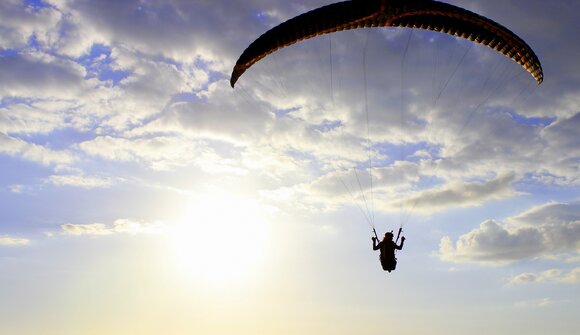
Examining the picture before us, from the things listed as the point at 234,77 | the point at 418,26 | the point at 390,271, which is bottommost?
the point at 390,271

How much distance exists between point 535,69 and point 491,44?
92.3 inches

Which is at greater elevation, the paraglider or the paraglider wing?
the paraglider wing

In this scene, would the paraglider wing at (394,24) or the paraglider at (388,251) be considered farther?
the paraglider at (388,251)

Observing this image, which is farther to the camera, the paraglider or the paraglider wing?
the paraglider

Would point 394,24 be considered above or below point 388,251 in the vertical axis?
above

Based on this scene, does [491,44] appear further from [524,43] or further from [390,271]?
[390,271]

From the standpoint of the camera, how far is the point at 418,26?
2505 cm

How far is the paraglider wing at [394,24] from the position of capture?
2312 cm

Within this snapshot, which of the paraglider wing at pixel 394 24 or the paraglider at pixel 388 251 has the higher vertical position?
the paraglider wing at pixel 394 24

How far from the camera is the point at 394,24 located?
25.0 m

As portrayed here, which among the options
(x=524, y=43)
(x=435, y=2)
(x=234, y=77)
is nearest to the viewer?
(x=435, y=2)

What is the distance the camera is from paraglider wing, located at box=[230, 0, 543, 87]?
23.1 meters

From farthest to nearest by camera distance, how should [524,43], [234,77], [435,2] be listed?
[234,77] < [524,43] < [435,2]

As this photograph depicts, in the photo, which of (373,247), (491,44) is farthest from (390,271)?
(491,44)
